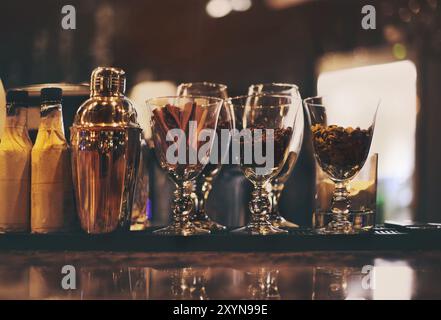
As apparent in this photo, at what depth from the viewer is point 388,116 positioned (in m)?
2.02

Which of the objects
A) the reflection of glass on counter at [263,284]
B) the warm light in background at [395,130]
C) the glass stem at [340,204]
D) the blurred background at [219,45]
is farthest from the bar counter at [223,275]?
the warm light in background at [395,130]

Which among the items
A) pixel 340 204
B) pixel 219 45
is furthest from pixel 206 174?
pixel 219 45

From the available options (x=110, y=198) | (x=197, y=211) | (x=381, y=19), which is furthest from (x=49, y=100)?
(x=381, y=19)

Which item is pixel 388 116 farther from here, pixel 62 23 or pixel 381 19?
pixel 62 23

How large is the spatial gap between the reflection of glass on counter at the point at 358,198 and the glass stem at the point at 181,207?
198 mm

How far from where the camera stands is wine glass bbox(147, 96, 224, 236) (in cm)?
79

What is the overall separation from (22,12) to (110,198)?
3.42 feet

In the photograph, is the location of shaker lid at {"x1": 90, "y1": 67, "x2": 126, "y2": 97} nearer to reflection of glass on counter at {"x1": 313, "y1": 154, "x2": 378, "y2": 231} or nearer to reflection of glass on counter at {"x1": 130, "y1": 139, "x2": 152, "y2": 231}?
reflection of glass on counter at {"x1": 130, "y1": 139, "x2": 152, "y2": 231}

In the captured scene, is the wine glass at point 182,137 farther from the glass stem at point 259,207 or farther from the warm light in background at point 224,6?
the warm light in background at point 224,6

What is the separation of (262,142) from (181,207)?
0.15 metres

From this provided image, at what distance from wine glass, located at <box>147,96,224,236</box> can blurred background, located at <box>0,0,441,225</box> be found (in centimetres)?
65

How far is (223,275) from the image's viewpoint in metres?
0.55
